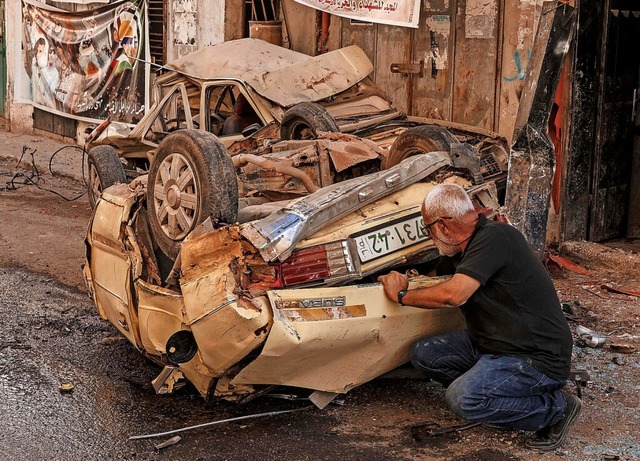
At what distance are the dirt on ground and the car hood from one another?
3228mm

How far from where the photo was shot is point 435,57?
435 inches

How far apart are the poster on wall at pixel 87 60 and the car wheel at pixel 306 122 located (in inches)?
268

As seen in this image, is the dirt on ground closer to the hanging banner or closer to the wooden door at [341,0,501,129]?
the wooden door at [341,0,501,129]

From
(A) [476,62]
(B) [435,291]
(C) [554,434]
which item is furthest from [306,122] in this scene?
(C) [554,434]

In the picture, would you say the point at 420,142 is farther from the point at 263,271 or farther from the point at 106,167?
the point at 106,167

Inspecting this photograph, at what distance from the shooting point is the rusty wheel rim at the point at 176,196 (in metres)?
5.88

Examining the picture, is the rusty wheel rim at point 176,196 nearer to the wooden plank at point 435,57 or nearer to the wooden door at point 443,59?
the wooden door at point 443,59

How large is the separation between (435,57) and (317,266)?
20.5 feet

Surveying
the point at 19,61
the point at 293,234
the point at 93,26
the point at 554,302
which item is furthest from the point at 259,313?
the point at 19,61

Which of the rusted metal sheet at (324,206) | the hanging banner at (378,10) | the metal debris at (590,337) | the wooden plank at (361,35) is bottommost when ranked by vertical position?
the metal debris at (590,337)

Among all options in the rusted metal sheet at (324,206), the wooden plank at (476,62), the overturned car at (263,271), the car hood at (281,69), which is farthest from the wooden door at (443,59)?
the rusted metal sheet at (324,206)

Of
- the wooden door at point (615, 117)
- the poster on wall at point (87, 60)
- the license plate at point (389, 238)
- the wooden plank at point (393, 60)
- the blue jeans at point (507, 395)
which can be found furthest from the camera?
the poster on wall at point (87, 60)

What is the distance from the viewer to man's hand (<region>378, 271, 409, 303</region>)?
17.3 ft

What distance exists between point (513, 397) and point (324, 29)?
8.33m
